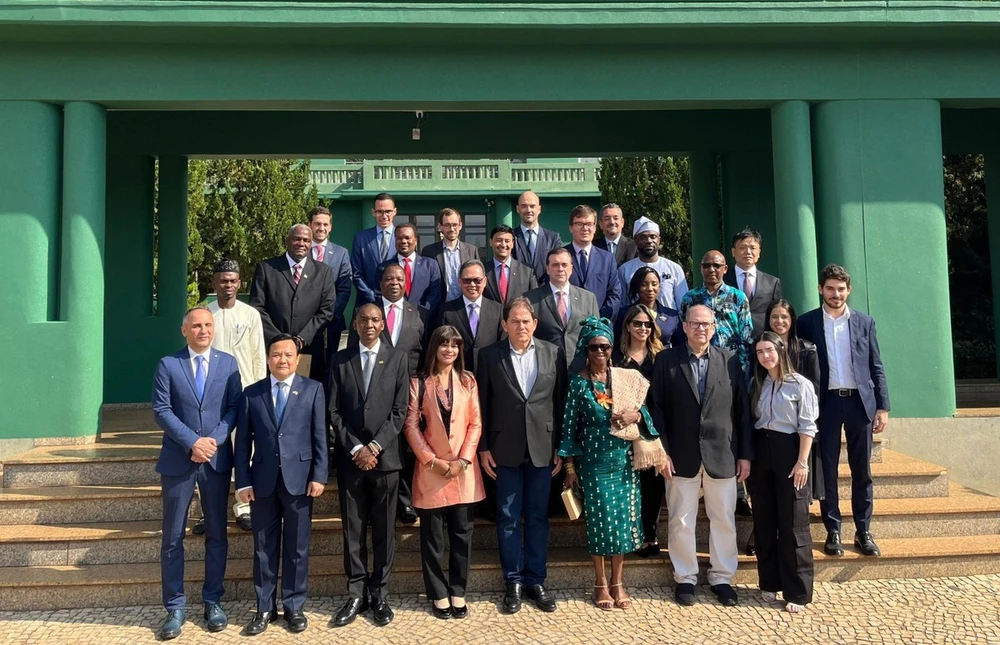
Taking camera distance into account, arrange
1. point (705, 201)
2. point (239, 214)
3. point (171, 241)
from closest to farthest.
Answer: point (171, 241) → point (705, 201) → point (239, 214)

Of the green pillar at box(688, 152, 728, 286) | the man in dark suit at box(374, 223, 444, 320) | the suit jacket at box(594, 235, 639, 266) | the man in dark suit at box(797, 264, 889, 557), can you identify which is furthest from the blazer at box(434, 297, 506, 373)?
the green pillar at box(688, 152, 728, 286)

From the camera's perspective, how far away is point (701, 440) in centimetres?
469

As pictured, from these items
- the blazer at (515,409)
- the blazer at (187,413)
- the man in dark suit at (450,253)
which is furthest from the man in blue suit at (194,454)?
the man in dark suit at (450,253)

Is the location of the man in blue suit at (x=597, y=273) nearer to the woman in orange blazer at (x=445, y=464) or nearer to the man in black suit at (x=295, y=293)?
the woman in orange blazer at (x=445, y=464)

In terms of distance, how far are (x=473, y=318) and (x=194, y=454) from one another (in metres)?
2.03

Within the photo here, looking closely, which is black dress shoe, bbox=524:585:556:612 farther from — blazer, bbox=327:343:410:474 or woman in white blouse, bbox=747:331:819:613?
woman in white blouse, bbox=747:331:819:613

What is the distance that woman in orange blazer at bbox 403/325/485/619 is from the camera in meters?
4.59

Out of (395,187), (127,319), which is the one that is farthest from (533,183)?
(127,319)

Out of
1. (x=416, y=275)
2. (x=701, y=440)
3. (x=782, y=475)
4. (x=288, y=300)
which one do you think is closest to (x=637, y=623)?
(x=701, y=440)

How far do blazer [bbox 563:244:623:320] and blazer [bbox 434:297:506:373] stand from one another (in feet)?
2.65

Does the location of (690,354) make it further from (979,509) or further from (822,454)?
(979,509)

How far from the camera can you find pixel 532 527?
4.76 meters

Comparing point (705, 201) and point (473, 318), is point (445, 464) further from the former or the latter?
point (705, 201)

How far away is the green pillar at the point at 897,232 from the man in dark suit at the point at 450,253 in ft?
12.1
